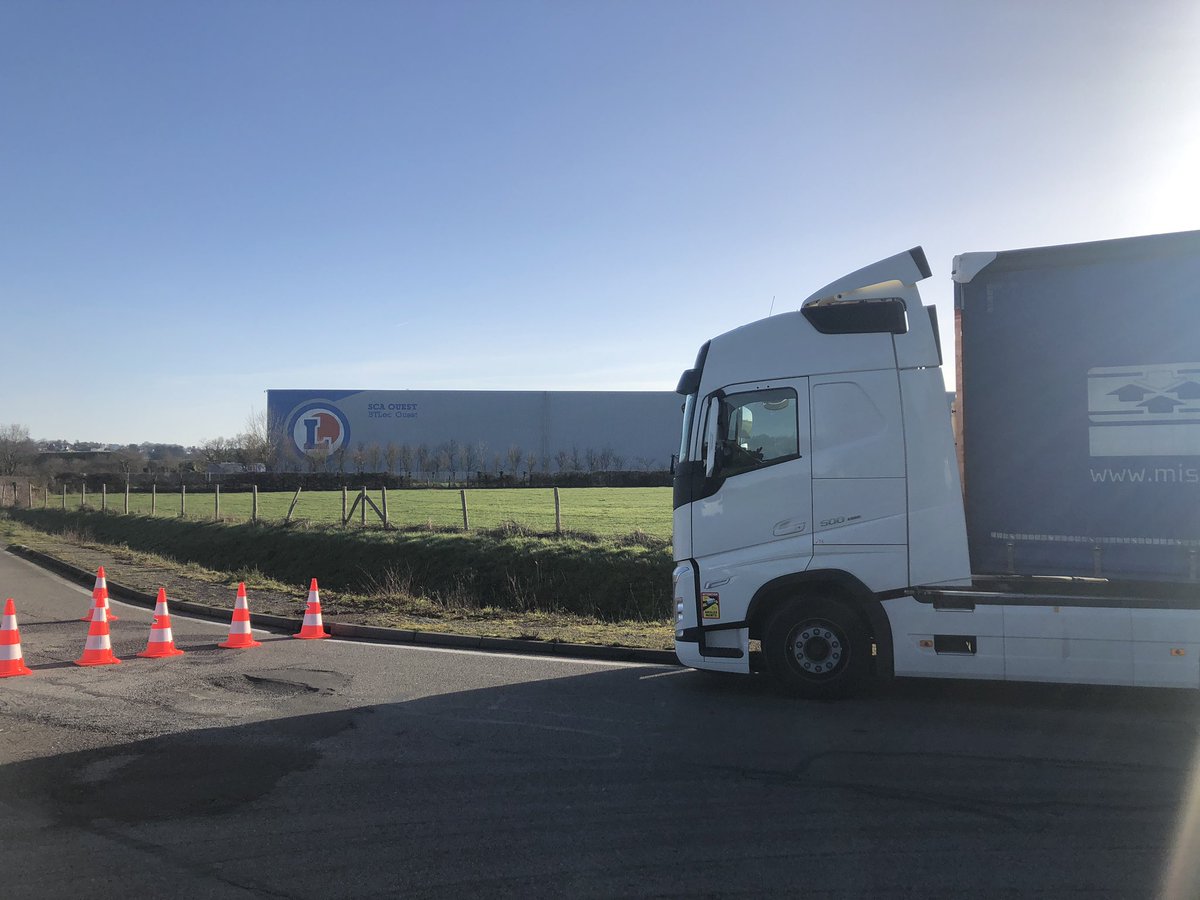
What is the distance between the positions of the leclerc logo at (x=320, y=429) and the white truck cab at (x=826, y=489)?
2722 inches

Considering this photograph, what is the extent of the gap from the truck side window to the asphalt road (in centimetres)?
206

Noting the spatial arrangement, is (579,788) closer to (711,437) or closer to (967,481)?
(711,437)

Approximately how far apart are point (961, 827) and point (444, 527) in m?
18.7

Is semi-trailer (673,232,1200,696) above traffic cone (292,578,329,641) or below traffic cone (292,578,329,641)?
above

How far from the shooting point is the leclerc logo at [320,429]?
72688 mm

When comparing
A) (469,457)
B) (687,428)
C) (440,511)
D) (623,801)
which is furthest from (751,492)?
(469,457)

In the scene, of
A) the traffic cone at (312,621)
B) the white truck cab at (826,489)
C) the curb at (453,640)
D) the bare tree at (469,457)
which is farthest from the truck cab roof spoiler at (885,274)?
the bare tree at (469,457)

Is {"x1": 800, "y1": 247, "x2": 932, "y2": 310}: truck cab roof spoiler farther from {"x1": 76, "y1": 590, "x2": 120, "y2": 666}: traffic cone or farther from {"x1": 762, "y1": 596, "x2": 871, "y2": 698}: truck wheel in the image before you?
{"x1": 76, "y1": 590, "x2": 120, "y2": 666}: traffic cone

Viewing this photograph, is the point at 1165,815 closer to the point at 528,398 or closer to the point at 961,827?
the point at 961,827

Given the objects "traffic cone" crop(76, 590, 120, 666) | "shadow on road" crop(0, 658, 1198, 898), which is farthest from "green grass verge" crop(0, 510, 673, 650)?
"shadow on road" crop(0, 658, 1198, 898)

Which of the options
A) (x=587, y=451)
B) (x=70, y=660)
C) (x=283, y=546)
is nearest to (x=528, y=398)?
(x=587, y=451)

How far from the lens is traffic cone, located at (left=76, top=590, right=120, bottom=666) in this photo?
891cm

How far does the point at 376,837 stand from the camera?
4.36 meters

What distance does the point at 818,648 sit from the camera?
7242 millimetres
